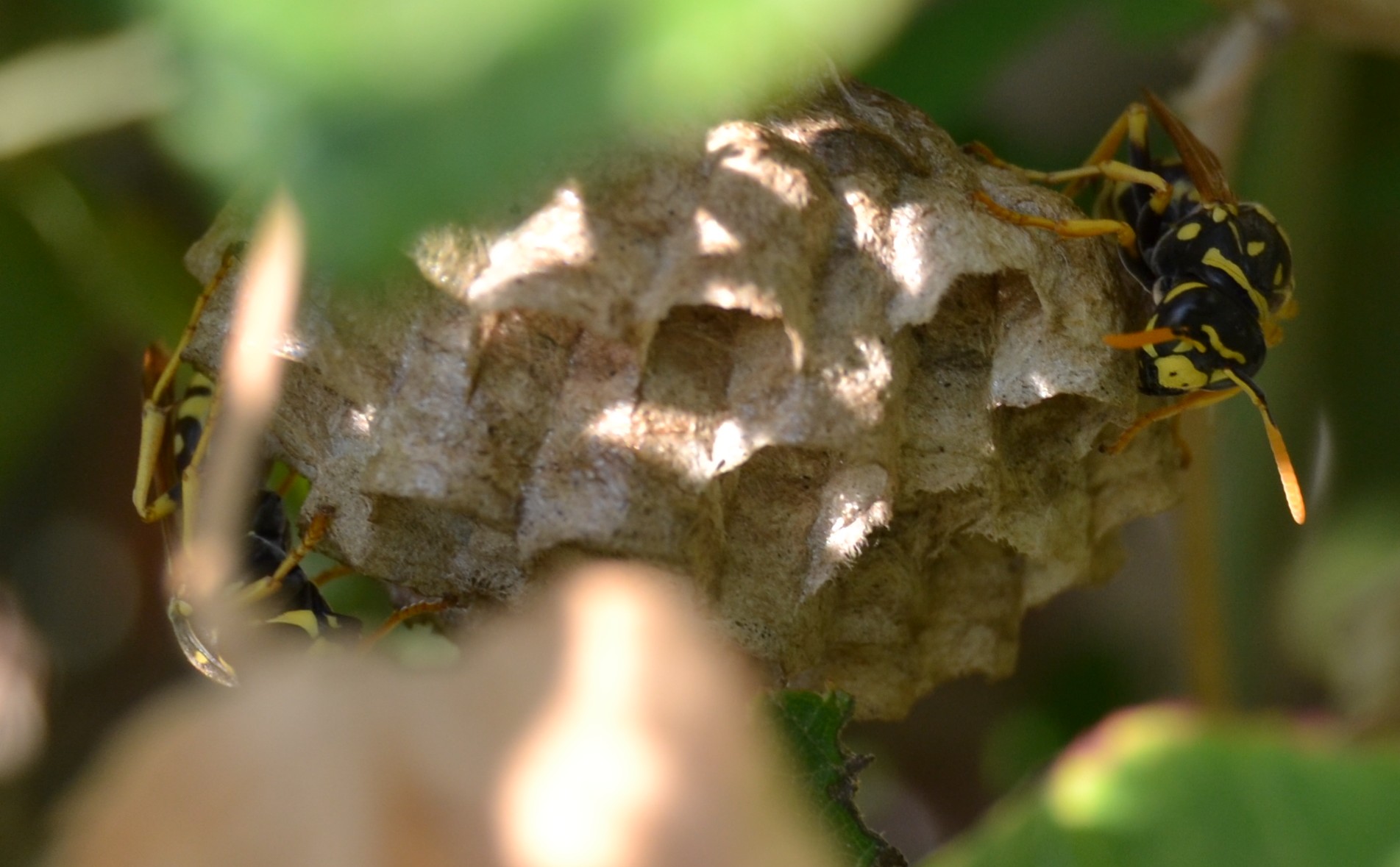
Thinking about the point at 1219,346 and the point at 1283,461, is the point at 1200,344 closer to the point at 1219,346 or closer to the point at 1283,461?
the point at 1219,346

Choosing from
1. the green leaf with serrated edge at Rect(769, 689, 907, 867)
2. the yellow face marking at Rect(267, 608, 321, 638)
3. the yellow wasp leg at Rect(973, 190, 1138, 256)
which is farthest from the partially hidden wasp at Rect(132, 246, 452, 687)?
the yellow wasp leg at Rect(973, 190, 1138, 256)

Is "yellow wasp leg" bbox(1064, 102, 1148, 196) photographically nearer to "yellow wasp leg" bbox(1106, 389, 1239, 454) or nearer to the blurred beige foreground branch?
"yellow wasp leg" bbox(1106, 389, 1239, 454)

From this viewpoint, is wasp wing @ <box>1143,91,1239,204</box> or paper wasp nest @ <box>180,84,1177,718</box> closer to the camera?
paper wasp nest @ <box>180,84,1177,718</box>

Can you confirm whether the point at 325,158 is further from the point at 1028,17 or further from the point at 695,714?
the point at 1028,17

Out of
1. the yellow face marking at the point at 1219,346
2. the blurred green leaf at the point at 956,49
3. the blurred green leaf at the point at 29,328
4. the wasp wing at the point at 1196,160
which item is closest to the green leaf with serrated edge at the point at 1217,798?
the yellow face marking at the point at 1219,346

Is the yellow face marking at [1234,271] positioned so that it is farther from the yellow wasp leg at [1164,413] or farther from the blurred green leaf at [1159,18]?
the blurred green leaf at [1159,18]

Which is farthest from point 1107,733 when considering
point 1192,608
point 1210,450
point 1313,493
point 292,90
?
point 1313,493
